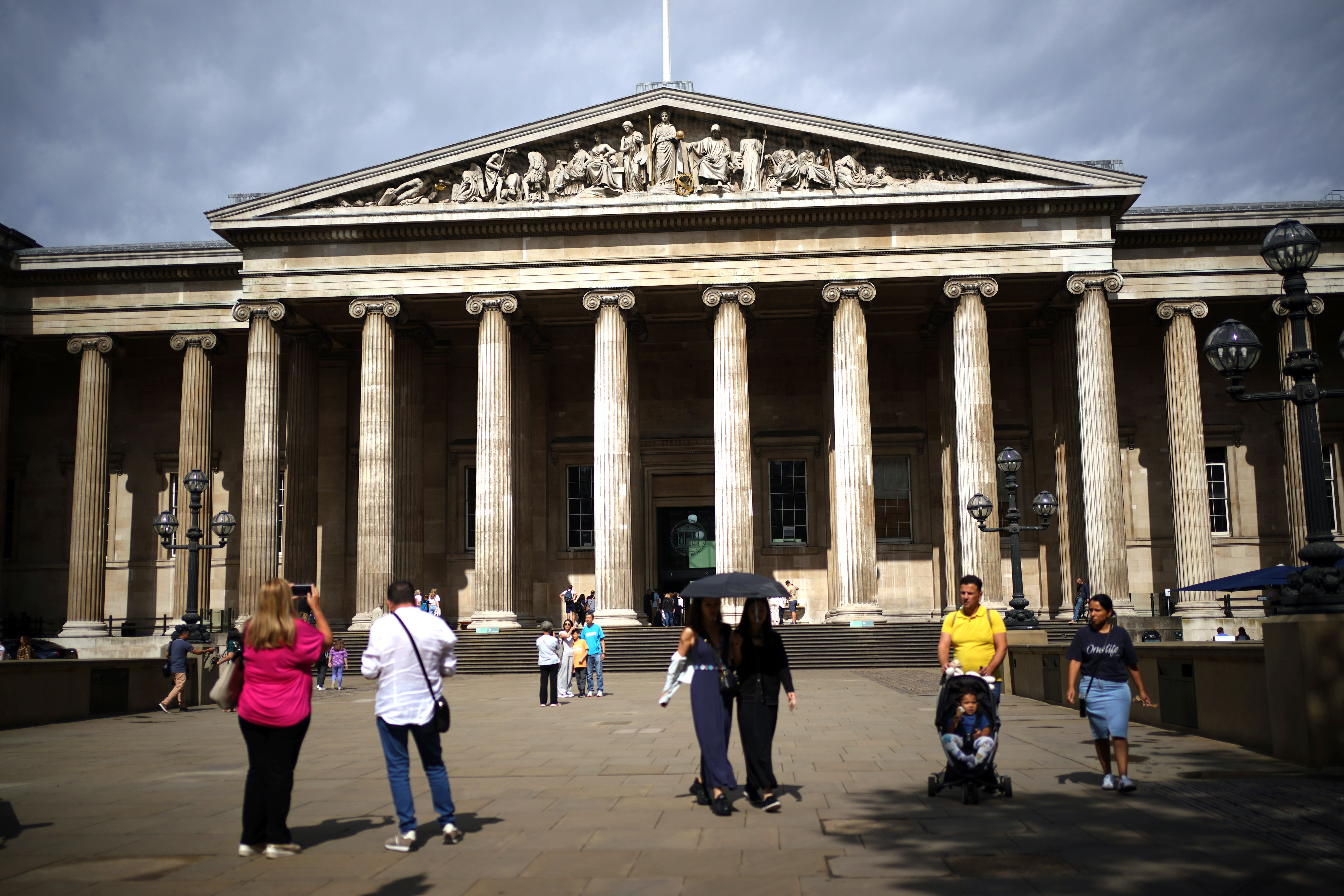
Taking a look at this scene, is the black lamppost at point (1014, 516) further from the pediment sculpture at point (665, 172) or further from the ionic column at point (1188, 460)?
the pediment sculpture at point (665, 172)

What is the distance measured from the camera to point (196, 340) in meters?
38.9

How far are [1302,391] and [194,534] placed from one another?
23008 mm

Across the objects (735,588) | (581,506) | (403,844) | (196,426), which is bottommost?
(403,844)

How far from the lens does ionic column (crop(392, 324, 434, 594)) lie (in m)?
37.3

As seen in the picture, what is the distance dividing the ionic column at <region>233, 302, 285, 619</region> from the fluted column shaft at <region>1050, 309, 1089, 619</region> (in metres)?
24.6

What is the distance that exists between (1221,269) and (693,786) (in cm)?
3270

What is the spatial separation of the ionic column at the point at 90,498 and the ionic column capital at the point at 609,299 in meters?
17.0

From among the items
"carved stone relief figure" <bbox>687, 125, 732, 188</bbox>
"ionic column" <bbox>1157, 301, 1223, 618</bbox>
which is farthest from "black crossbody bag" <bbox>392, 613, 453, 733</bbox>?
"ionic column" <bbox>1157, 301, 1223, 618</bbox>

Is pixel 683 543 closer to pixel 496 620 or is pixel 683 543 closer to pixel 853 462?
pixel 496 620

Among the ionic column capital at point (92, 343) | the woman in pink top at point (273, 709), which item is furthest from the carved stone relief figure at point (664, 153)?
the woman in pink top at point (273, 709)

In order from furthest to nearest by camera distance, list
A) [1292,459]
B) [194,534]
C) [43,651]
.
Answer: [1292,459]
[43,651]
[194,534]

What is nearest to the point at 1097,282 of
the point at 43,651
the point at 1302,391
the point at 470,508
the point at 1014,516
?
the point at 1014,516

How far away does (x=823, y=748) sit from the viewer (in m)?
14.2

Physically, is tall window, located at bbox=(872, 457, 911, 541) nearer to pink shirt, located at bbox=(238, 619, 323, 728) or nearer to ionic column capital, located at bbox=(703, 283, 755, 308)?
ionic column capital, located at bbox=(703, 283, 755, 308)
